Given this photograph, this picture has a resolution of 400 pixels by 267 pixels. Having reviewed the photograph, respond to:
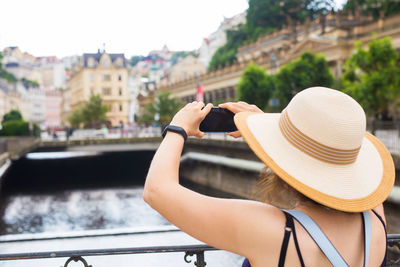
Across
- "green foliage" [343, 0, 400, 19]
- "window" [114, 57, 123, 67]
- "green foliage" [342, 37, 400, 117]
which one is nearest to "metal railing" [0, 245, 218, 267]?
"green foliage" [342, 37, 400, 117]

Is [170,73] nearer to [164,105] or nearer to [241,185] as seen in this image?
[164,105]

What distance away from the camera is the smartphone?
1757mm

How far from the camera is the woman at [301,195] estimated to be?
134 centimetres

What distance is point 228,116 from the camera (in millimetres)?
1805

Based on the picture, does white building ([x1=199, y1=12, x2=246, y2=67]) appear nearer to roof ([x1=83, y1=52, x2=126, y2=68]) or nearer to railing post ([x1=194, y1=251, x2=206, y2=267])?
roof ([x1=83, y1=52, x2=126, y2=68])

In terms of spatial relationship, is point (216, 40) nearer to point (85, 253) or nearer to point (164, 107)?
point (164, 107)

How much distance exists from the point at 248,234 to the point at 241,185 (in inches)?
849

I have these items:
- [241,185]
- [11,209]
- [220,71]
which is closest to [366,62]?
[241,185]

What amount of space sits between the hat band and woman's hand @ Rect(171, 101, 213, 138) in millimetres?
348

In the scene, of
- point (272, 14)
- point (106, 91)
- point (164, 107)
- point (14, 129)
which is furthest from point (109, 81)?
point (14, 129)

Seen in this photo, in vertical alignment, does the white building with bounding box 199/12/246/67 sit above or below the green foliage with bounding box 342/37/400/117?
above

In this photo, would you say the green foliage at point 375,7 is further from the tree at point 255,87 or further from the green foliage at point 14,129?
the green foliage at point 14,129

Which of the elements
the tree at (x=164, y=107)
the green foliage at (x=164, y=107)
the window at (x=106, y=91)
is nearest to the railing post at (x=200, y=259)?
the green foliage at (x=164, y=107)

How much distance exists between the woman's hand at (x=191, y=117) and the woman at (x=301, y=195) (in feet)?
0.04
